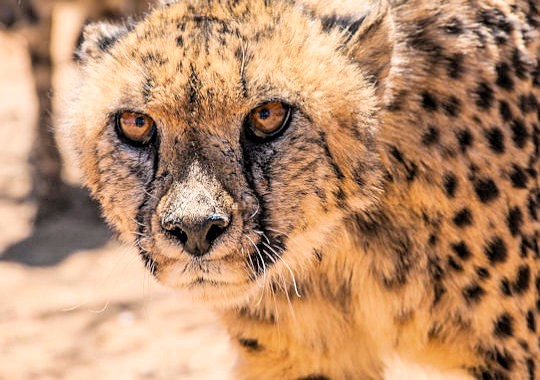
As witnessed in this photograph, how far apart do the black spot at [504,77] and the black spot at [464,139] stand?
0.16m

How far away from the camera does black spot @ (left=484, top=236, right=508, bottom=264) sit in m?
2.38

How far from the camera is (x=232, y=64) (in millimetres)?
2123

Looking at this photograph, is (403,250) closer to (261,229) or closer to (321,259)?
(321,259)

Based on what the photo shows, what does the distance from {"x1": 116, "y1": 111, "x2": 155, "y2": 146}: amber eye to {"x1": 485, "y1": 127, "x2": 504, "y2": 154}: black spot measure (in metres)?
0.81

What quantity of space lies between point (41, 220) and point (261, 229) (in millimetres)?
3455

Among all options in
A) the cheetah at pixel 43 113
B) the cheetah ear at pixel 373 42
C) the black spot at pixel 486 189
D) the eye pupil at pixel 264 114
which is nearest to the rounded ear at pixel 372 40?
the cheetah ear at pixel 373 42

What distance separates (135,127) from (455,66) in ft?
2.55

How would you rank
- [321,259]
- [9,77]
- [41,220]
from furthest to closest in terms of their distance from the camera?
[9,77] → [41,220] → [321,259]

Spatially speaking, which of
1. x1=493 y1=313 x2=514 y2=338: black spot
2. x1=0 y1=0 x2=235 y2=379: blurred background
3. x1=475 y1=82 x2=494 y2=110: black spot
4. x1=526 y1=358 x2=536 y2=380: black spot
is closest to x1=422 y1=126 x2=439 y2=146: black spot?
x1=475 y1=82 x2=494 y2=110: black spot

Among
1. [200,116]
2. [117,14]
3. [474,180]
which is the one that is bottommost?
[117,14]

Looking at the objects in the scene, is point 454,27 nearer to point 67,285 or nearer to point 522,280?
point 522,280

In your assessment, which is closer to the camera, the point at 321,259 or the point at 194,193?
the point at 194,193

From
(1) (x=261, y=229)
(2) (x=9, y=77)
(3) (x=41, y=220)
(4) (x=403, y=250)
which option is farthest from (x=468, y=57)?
(2) (x=9, y=77)

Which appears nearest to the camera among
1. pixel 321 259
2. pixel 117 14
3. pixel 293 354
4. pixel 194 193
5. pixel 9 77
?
pixel 194 193
